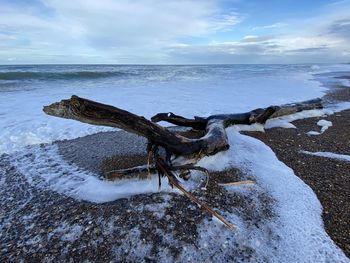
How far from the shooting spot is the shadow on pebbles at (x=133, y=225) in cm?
253

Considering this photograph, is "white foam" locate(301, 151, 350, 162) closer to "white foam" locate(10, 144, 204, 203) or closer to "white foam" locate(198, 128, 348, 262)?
A: "white foam" locate(198, 128, 348, 262)

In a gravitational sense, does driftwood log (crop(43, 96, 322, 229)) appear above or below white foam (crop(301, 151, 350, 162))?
above

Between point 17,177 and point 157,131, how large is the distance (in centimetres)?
208

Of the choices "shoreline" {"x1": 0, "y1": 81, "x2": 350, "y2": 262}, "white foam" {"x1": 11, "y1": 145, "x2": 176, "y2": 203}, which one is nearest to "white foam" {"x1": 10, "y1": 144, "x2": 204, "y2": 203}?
"white foam" {"x1": 11, "y1": 145, "x2": 176, "y2": 203}

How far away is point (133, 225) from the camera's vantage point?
9.34 ft

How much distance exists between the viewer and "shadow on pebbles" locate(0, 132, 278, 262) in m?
2.53

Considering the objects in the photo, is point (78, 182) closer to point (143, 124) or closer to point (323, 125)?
point (143, 124)

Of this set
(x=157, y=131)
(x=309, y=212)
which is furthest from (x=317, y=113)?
(x=157, y=131)

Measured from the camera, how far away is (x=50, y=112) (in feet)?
9.11

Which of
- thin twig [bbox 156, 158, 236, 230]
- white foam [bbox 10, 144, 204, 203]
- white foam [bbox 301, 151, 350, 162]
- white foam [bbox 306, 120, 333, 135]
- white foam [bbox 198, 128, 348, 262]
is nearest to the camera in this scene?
white foam [bbox 198, 128, 348, 262]

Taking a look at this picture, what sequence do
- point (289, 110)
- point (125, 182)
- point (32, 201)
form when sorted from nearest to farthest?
point (32, 201), point (125, 182), point (289, 110)

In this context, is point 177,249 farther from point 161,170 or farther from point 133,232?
point 161,170

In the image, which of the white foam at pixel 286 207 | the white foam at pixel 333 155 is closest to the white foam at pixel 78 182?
the white foam at pixel 286 207

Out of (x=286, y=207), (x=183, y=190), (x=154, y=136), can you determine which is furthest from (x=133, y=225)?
(x=286, y=207)
